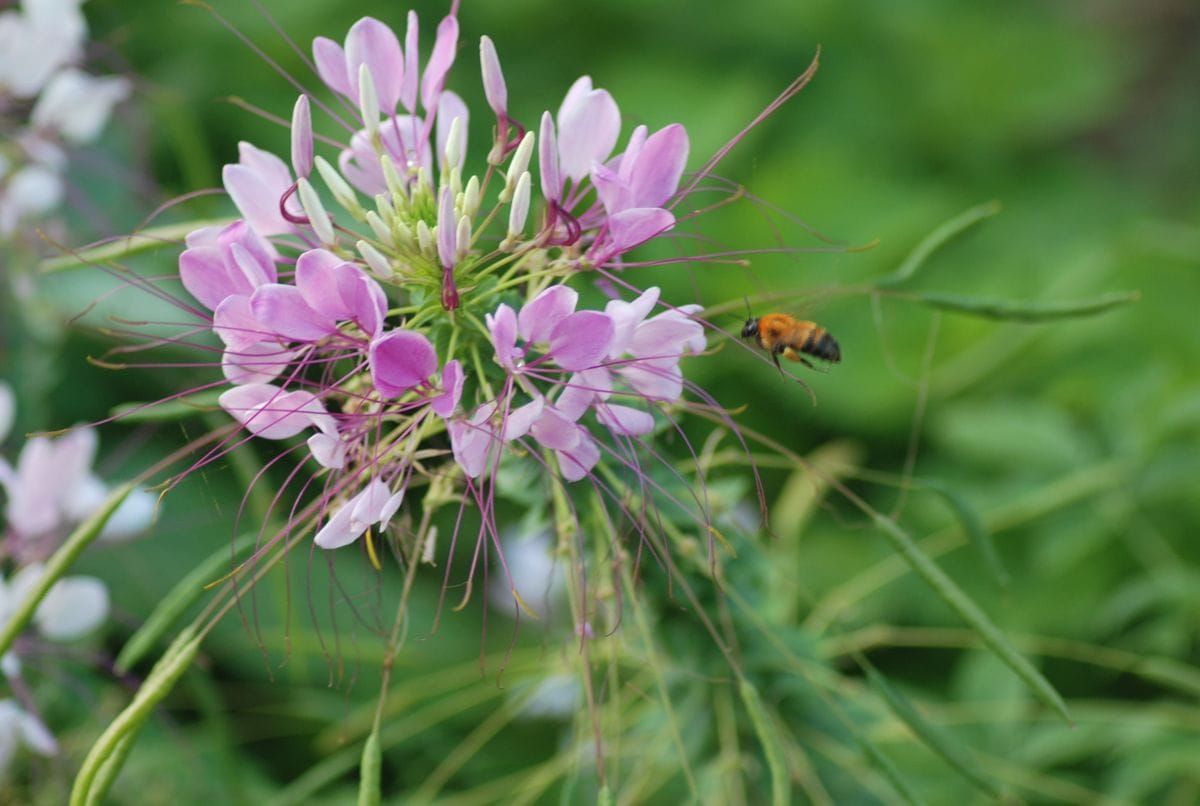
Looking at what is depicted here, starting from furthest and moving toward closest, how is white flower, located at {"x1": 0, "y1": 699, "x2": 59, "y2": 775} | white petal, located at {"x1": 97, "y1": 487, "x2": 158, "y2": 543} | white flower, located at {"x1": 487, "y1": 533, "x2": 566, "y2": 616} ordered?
1. white flower, located at {"x1": 487, "y1": 533, "x2": 566, "y2": 616}
2. white petal, located at {"x1": 97, "y1": 487, "x2": 158, "y2": 543}
3. white flower, located at {"x1": 0, "y1": 699, "x2": 59, "y2": 775}

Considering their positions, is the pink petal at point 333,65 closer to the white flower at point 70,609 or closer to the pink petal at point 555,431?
the pink petal at point 555,431

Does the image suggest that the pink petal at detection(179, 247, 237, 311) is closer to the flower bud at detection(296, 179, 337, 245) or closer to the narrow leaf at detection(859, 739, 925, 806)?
the flower bud at detection(296, 179, 337, 245)

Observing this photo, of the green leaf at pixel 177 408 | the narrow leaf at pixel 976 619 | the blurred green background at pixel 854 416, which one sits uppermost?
the green leaf at pixel 177 408

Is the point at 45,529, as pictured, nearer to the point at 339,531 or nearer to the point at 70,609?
the point at 70,609

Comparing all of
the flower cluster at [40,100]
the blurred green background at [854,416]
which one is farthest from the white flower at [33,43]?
the blurred green background at [854,416]

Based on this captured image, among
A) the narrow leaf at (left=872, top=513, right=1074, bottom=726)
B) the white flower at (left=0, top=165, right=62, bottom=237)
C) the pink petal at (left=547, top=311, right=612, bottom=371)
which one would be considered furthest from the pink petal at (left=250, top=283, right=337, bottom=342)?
the white flower at (left=0, top=165, right=62, bottom=237)

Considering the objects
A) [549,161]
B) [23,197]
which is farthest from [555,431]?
[23,197]

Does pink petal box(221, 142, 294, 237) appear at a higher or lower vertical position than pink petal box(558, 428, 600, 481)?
higher
